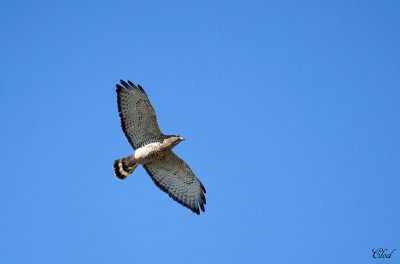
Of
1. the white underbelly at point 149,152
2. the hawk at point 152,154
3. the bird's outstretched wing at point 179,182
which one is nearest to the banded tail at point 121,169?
the hawk at point 152,154

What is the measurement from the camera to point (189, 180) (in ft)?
34.6

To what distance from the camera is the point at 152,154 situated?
32.5 feet

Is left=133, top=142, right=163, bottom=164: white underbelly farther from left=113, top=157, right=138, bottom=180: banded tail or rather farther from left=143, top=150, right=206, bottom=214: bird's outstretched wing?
left=143, top=150, right=206, bottom=214: bird's outstretched wing

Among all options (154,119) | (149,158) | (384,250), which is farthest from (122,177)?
(384,250)

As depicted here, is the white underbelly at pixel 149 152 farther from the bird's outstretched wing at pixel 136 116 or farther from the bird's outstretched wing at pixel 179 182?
the bird's outstretched wing at pixel 179 182

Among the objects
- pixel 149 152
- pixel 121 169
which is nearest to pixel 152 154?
pixel 149 152

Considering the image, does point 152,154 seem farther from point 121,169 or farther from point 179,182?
point 179,182

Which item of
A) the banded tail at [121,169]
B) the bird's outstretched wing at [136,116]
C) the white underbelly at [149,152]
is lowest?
the banded tail at [121,169]

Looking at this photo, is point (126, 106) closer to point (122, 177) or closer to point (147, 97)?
point (147, 97)

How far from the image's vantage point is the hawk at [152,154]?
32.5 ft

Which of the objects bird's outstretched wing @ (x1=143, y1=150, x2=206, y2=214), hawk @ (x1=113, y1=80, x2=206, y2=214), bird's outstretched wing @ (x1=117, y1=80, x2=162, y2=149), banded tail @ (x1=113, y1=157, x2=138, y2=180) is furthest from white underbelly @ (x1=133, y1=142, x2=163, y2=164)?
bird's outstretched wing @ (x1=143, y1=150, x2=206, y2=214)

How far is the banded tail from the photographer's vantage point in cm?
1007

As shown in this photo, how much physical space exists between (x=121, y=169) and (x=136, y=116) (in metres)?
1.10

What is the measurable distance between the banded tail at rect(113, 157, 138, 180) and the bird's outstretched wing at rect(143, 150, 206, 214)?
0.55 metres
